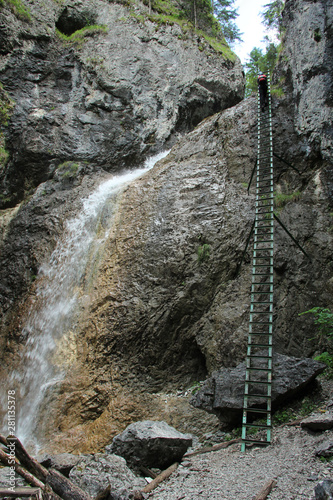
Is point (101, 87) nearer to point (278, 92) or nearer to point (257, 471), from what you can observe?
point (278, 92)

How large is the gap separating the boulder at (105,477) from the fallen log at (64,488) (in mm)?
319

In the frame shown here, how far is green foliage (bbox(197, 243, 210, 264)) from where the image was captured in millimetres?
8125

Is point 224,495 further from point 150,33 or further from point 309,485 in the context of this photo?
point 150,33

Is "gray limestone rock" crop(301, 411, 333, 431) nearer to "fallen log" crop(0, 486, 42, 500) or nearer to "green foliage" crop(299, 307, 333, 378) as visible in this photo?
"green foliage" crop(299, 307, 333, 378)

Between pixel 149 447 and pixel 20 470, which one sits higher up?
pixel 20 470

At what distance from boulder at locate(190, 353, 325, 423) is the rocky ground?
21.2 inches

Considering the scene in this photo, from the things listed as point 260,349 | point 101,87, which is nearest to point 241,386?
point 260,349

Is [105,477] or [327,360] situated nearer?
[105,477]

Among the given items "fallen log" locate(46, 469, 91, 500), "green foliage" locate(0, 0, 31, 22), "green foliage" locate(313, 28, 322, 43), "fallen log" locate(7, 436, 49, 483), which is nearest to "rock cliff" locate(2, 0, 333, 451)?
"green foliage" locate(313, 28, 322, 43)

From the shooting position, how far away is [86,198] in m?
12.1

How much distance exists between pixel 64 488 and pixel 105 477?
606 mm

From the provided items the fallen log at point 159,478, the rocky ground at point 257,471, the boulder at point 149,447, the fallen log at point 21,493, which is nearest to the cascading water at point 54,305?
the boulder at point 149,447

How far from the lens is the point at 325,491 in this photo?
2803 millimetres

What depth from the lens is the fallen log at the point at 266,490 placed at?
3.35 m
